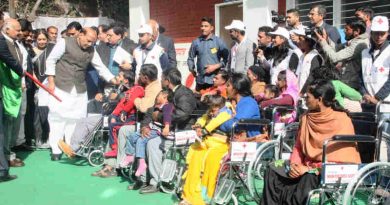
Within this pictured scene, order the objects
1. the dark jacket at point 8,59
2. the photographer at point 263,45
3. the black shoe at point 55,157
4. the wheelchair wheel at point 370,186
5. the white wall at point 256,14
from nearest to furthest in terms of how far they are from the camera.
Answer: the wheelchair wheel at point 370,186, the dark jacket at point 8,59, the photographer at point 263,45, the black shoe at point 55,157, the white wall at point 256,14

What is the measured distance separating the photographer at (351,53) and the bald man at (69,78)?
2.70m

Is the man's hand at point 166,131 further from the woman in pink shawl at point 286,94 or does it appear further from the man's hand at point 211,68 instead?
the man's hand at point 211,68

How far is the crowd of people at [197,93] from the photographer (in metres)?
3.94

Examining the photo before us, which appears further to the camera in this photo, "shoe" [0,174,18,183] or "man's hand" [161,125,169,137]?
Result: "shoe" [0,174,18,183]

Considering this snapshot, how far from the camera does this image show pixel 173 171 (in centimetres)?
492

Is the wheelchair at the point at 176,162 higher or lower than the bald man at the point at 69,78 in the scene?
lower

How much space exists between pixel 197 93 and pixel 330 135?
A: 8.98 ft

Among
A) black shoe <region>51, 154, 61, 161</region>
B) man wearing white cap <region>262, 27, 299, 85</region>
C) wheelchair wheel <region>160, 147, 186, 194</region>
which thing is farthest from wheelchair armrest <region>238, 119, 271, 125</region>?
black shoe <region>51, 154, 61, 161</region>

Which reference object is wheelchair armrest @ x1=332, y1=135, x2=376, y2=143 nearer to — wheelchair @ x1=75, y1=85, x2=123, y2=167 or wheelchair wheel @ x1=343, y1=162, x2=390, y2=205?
wheelchair wheel @ x1=343, y1=162, x2=390, y2=205

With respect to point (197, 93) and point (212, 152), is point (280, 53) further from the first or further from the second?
point (212, 152)

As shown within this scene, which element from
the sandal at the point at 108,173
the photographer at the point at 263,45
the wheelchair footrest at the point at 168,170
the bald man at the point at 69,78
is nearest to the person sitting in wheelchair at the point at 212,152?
the wheelchair footrest at the point at 168,170

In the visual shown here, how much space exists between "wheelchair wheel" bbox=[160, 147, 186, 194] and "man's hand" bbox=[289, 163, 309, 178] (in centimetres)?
133

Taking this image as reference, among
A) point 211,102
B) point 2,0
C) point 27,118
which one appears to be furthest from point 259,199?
point 2,0

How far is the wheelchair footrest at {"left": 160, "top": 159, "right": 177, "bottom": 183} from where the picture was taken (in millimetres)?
4922
